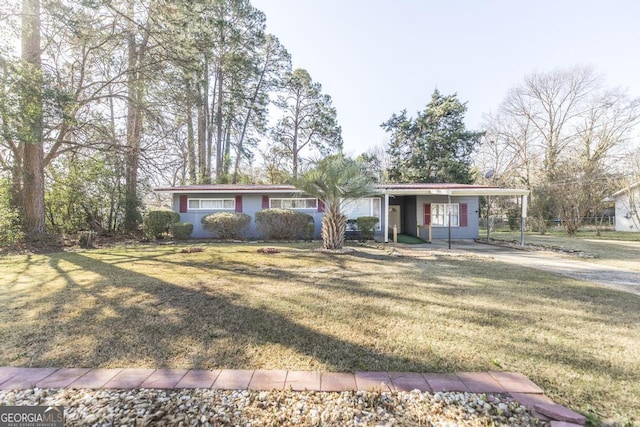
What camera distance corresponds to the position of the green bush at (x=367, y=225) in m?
12.2

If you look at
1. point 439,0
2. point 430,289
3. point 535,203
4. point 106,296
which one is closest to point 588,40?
point 439,0

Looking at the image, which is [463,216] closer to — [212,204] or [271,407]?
[212,204]

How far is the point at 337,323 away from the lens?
3.38m

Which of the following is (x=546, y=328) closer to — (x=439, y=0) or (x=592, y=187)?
(x=439, y=0)

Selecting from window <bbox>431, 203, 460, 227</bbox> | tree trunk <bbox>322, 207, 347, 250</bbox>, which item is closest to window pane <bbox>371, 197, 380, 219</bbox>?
window <bbox>431, 203, 460, 227</bbox>

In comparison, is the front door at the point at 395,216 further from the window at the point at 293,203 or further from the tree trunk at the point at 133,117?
the tree trunk at the point at 133,117

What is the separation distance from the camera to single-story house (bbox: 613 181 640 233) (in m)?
16.7

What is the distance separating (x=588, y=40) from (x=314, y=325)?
1781cm

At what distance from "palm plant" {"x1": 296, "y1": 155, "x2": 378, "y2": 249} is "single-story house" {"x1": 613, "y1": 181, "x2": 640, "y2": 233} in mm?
18380

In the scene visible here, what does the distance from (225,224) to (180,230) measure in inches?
80.4

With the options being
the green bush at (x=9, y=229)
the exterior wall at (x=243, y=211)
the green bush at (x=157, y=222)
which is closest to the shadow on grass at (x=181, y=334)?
the green bush at (x=9, y=229)

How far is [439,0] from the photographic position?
34.9 ft

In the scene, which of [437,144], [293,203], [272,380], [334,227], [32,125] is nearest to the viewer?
[272,380]

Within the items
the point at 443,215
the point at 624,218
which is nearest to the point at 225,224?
the point at 443,215
